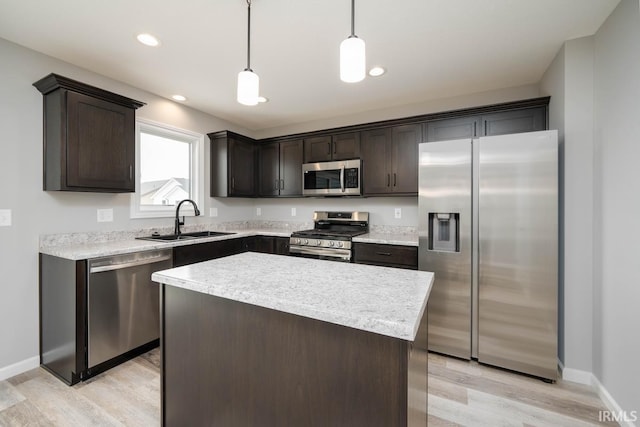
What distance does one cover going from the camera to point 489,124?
2.76m

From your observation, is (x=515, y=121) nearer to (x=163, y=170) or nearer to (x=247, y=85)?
(x=247, y=85)

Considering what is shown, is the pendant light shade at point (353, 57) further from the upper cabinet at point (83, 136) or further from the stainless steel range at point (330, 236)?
the upper cabinet at point (83, 136)

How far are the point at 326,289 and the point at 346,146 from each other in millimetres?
2654

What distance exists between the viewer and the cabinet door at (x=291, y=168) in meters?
3.88

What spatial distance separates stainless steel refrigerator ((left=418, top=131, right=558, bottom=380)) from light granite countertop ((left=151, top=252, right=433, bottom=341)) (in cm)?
123

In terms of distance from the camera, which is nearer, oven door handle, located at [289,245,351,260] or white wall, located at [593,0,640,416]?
white wall, located at [593,0,640,416]

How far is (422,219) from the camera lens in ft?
8.59

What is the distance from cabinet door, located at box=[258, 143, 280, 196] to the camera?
4.08m

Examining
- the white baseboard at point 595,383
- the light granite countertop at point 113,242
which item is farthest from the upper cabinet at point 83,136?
the white baseboard at point 595,383

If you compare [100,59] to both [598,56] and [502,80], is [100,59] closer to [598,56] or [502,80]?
[502,80]

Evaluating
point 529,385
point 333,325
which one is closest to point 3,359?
point 333,325

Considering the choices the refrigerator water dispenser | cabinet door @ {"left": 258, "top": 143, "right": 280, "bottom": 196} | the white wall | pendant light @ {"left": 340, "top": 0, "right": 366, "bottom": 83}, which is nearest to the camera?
pendant light @ {"left": 340, "top": 0, "right": 366, "bottom": 83}

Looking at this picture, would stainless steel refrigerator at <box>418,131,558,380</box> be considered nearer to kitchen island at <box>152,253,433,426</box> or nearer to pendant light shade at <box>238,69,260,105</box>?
kitchen island at <box>152,253,433,426</box>

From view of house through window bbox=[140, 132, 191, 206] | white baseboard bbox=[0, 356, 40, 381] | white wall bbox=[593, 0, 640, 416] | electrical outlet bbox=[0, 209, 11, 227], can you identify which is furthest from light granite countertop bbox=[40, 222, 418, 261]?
white wall bbox=[593, 0, 640, 416]
